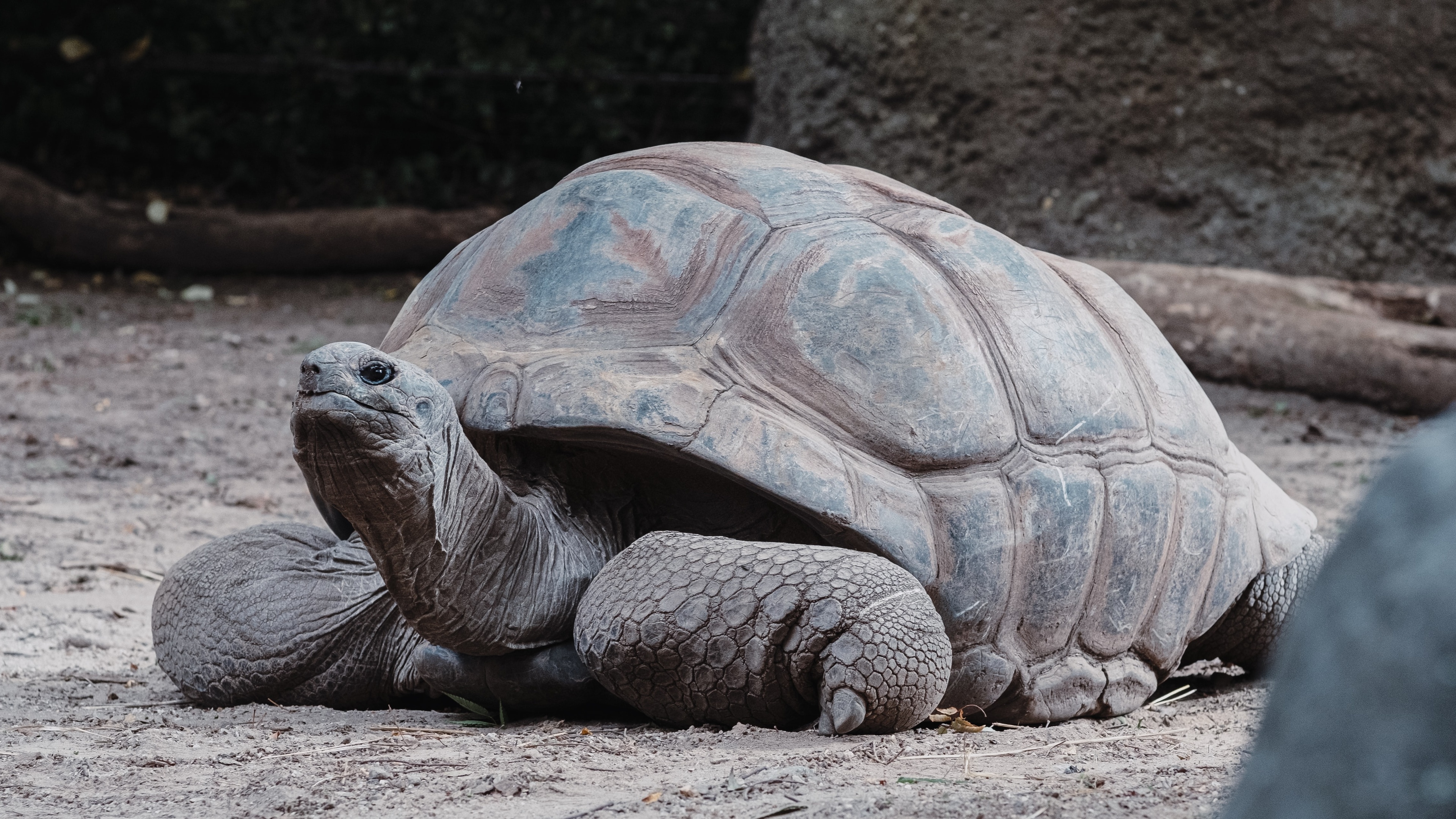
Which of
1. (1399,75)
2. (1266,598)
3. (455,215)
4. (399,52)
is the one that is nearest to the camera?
(1266,598)

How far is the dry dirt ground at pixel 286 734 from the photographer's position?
159cm

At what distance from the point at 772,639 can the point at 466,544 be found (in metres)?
0.51

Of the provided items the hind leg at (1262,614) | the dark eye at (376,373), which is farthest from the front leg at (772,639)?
the hind leg at (1262,614)

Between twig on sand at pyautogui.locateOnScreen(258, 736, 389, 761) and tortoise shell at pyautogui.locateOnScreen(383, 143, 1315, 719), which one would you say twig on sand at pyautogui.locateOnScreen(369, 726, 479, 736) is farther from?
tortoise shell at pyautogui.locateOnScreen(383, 143, 1315, 719)

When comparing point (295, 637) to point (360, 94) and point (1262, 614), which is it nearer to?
point (1262, 614)

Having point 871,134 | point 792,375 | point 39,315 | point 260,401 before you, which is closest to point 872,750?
point 792,375

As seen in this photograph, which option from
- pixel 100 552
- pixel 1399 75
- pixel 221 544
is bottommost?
pixel 100 552

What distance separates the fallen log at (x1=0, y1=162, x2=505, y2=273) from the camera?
746cm

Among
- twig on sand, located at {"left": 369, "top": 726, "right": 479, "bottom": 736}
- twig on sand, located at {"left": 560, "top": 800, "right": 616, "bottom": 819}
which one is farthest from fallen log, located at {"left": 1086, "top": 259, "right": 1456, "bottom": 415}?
twig on sand, located at {"left": 560, "top": 800, "right": 616, "bottom": 819}

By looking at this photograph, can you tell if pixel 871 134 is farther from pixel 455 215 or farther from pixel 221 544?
pixel 221 544

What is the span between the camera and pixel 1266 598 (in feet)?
9.11

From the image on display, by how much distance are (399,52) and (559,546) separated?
22.6 ft

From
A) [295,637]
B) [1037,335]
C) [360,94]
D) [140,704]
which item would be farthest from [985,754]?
[360,94]

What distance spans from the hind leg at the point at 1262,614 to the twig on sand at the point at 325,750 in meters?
1.66
